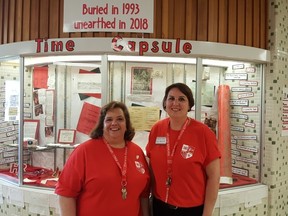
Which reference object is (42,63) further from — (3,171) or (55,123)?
(3,171)

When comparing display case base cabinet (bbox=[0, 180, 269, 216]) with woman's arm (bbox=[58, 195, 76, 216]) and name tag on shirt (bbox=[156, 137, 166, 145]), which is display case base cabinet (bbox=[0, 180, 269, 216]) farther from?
name tag on shirt (bbox=[156, 137, 166, 145])

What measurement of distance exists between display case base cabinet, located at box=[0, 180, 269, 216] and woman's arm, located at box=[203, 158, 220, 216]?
122 cm

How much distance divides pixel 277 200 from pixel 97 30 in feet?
9.64

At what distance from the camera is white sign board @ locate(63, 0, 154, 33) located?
10.5 feet

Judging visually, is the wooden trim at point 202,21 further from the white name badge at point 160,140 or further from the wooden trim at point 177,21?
the white name badge at point 160,140

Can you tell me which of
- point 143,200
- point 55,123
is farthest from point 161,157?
point 55,123

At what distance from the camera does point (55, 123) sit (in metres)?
3.87

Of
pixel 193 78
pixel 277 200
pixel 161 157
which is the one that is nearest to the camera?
pixel 161 157

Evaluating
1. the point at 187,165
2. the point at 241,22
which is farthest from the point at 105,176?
the point at 241,22

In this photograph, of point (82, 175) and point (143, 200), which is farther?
point (143, 200)

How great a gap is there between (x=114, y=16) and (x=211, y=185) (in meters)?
1.94

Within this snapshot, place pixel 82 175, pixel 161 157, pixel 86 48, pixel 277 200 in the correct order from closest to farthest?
1. pixel 82 175
2. pixel 161 157
3. pixel 86 48
4. pixel 277 200

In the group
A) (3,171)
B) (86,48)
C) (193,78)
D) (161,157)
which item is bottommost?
(3,171)

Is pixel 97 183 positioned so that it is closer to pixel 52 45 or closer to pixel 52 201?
pixel 52 201
